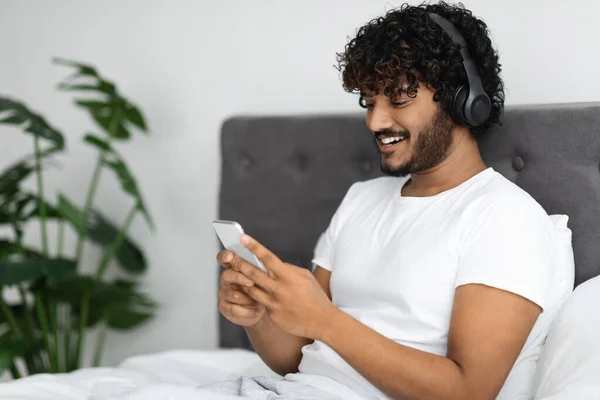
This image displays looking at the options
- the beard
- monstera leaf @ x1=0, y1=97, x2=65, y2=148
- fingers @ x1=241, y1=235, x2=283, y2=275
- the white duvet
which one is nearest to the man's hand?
fingers @ x1=241, y1=235, x2=283, y2=275

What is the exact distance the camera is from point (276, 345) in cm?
150

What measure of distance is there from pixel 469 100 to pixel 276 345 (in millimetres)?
556

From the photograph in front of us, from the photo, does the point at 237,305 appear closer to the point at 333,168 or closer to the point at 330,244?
the point at 330,244

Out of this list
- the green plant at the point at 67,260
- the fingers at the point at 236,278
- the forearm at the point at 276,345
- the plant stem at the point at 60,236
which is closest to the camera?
the fingers at the point at 236,278

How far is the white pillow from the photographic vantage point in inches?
44.4

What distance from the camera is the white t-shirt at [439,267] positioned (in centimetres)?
125

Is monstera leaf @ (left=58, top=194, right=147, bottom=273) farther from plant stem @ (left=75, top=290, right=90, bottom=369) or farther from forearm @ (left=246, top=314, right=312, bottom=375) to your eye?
forearm @ (left=246, top=314, right=312, bottom=375)

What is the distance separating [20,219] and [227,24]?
0.75 metres

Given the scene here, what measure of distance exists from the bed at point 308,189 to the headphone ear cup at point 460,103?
207mm

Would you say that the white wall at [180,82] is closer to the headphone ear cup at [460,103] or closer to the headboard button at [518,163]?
the headboard button at [518,163]

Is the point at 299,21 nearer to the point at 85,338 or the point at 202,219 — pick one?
the point at 202,219

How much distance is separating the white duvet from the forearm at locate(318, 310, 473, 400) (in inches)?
8.0

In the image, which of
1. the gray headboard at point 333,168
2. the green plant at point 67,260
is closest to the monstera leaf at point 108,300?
the green plant at point 67,260

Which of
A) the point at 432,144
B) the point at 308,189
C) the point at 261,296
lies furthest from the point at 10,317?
the point at 432,144
